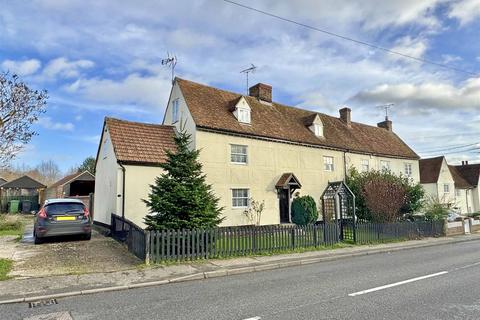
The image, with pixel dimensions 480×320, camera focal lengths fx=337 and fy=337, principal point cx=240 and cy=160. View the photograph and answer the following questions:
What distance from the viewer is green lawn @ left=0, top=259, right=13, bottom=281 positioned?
29.1 feet

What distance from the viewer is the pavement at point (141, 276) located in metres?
7.75

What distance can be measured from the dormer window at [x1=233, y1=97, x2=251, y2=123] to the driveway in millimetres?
11262

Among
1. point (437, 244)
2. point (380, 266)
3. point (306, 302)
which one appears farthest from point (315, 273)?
point (437, 244)

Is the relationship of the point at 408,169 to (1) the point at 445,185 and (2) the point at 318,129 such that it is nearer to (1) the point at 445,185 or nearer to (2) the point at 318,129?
(1) the point at 445,185

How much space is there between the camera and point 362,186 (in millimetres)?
23438

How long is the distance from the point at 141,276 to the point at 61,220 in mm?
5592

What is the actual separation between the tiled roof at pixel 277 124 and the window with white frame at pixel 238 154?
0.94 meters

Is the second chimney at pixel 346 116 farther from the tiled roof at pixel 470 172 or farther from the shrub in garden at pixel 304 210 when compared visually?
the tiled roof at pixel 470 172

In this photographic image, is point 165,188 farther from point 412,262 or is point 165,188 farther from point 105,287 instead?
point 412,262

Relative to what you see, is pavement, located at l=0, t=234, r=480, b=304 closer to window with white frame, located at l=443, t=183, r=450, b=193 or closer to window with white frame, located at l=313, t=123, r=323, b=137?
window with white frame, located at l=313, t=123, r=323, b=137

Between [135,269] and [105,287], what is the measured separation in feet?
6.35

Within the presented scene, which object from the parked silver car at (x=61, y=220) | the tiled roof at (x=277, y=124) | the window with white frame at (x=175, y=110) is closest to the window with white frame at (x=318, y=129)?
the tiled roof at (x=277, y=124)

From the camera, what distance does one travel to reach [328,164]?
2622cm

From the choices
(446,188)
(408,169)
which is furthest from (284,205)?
(446,188)
